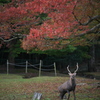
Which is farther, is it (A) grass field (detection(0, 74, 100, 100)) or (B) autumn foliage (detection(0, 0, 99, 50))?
(A) grass field (detection(0, 74, 100, 100))

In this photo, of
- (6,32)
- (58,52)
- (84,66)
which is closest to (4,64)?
(58,52)

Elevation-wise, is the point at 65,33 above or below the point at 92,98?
above

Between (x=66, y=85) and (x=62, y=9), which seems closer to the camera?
(x=66, y=85)

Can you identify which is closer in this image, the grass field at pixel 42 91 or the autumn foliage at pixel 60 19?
the autumn foliage at pixel 60 19

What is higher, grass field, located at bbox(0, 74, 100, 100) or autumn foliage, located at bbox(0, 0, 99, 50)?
autumn foliage, located at bbox(0, 0, 99, 50)

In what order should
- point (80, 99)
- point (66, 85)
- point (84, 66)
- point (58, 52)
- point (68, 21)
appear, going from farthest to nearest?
point (84, 66) < point (58, 52) < point (68, 21) < point (80, 99) < point (66, 85)

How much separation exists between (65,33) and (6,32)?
5105 mm

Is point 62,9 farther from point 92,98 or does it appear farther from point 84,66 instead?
point 84,66

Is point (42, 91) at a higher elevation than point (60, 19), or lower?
lower

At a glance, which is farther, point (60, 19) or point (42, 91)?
point (42, 91)

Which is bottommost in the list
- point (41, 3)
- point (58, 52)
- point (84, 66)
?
point (84, 66)

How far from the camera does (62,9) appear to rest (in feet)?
25.8

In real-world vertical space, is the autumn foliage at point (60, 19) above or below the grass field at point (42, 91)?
above

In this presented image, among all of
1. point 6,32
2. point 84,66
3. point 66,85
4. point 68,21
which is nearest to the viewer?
point 66,85
